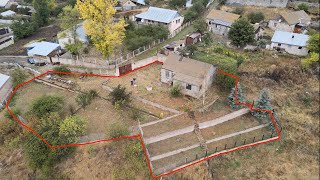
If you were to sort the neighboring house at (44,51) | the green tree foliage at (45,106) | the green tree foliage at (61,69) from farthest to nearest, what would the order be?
the neighboring house at (44,51)
the green tree foliage at (61,69)
the green tree foliage at (45,106)

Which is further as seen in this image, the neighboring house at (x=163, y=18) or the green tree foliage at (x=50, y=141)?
the neighboring house at (x=163, y=18)

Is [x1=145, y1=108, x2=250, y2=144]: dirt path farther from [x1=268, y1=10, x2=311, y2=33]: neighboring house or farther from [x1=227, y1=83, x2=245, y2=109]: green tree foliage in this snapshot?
[x1=268, y1=10, x2=311, y2=33]: neighboring house

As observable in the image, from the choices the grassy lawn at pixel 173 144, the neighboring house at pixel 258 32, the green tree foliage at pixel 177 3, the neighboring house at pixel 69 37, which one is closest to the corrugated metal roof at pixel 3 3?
the neighboring house at pixel 69 37

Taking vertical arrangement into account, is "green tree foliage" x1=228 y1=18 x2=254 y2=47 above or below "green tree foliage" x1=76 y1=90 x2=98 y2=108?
above

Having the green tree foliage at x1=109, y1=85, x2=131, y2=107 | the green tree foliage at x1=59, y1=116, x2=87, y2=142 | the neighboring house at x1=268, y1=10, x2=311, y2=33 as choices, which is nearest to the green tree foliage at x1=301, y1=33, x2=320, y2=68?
the neighboring house at x1=268, y1=10, x2=311, y2=33

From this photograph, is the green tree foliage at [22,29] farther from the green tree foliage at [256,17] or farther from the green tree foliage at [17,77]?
the green tree foliage at [256,17]

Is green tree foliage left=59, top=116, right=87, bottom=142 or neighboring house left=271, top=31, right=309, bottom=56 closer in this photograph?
green tree foliage left=59, top=116, right=87, bottom=142
